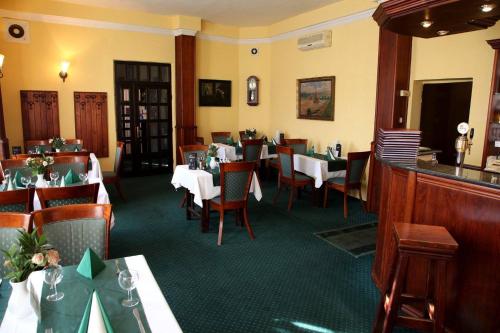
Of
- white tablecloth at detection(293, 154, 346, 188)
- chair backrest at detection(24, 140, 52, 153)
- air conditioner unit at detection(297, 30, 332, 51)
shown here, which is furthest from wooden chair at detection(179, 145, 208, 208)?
air conditioner unit at detection(297, 30, 332, 51)

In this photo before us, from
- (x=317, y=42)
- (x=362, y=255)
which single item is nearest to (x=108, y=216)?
(x=362, y=255)

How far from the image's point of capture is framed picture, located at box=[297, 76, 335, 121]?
6520 mm

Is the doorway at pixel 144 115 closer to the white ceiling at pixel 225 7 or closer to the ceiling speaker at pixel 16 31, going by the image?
the white ceiling at pixel 225 7

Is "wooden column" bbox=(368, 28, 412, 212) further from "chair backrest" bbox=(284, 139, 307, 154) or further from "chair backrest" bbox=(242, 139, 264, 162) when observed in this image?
"chair backrest" bbox=(242, 139, 264, 162)

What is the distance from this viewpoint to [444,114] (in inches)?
273

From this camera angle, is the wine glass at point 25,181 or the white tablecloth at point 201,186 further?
the white tablecloth at point 201,186

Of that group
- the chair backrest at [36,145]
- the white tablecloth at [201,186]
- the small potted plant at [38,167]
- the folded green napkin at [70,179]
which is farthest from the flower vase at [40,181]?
the chair backrest at [36,145]

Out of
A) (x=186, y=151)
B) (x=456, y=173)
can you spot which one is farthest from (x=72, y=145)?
(x=456, y=173)

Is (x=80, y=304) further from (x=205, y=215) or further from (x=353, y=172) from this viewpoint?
(x=353, y=172)

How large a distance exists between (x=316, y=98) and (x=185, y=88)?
2747 millimetres

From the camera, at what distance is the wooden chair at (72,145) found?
6163 millimetres

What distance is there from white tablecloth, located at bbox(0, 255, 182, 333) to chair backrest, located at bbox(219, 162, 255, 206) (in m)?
2.15

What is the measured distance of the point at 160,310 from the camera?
5.09 feet

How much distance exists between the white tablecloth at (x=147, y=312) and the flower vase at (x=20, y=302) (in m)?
0.02
